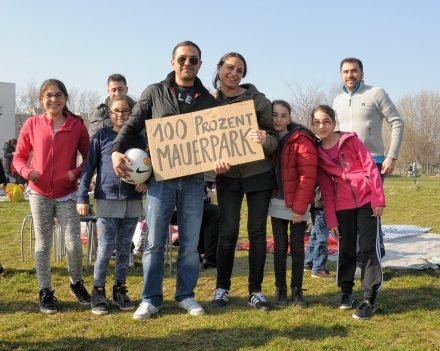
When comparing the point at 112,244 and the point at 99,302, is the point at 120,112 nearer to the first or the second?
the point at 112,244

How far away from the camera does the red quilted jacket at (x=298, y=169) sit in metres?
4.67

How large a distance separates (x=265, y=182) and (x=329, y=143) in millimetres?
754

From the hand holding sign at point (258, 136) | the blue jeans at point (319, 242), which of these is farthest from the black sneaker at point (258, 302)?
the blue jeans at point (319, 242)

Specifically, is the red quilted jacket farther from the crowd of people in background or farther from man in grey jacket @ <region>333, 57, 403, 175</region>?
man in grey jacket @ <region>333, 57, 403, 175</region>

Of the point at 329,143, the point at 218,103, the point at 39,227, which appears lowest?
the point at 39,227

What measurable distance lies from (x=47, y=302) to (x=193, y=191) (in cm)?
180

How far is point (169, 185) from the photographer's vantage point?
4.57 metres

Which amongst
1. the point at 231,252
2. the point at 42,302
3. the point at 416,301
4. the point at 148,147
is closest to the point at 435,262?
the point at 416,301

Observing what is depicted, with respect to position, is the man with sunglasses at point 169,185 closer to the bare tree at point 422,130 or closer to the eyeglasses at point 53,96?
the eyeglasses at point 53,96

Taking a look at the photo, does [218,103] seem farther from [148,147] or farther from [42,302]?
[42,302]

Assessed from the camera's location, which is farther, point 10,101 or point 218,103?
point 10,101

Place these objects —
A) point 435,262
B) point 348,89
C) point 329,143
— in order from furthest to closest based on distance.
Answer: point 435,262 < point 348,89 < point 329,143

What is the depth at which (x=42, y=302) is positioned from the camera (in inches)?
189

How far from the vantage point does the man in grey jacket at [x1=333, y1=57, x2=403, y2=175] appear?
5672 mm
